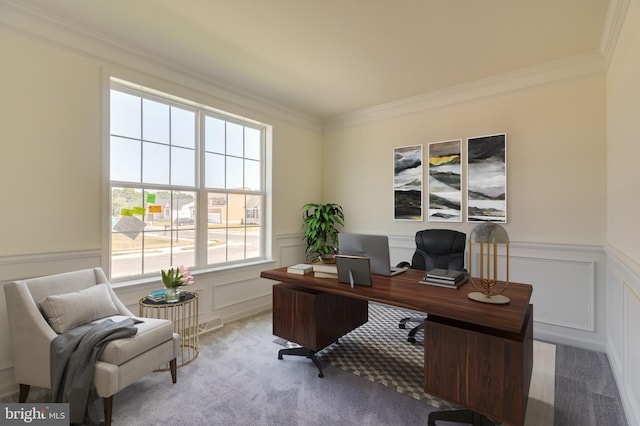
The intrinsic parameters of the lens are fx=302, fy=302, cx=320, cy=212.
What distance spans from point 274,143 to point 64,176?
92.5 inches

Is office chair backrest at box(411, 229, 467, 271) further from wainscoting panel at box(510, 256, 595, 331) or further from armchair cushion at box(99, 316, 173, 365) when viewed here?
armchair cushion at box(99, 316, 173, 365)

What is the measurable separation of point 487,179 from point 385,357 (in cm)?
225

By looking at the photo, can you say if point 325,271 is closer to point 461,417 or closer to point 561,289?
point 461,417

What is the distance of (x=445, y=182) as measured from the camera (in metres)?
3.73

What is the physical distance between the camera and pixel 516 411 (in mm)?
1486

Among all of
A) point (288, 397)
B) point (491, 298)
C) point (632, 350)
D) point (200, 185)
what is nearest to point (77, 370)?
point (288, 397)

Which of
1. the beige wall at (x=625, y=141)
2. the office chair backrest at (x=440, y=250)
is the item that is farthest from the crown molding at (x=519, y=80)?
the office chair backrest at (x=440, y=250)

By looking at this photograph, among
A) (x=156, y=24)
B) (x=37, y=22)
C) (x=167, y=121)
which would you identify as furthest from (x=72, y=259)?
(x=156, y=24)

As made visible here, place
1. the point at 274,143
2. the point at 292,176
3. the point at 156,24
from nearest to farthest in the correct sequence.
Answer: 1. the point at 156,24
2. the point at 274,143
3. the point at 292,176

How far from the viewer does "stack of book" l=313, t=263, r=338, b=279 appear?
2324mm

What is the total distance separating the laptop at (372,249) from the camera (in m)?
2.25

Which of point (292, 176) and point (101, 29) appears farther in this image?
point (292, 176)

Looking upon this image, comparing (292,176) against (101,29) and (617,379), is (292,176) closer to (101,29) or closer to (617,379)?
(101,29)

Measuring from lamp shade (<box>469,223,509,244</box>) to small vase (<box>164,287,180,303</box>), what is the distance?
7.77 feet
